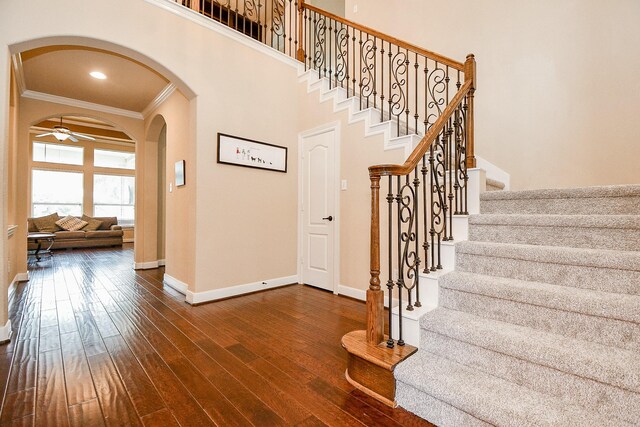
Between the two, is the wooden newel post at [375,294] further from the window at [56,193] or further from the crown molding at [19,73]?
the window at [56,193]

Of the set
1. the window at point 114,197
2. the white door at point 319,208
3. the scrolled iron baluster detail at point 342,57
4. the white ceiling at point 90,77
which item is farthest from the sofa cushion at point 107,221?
the scrolled iron baluster detail at point 342,57

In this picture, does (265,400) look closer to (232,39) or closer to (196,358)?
(196,358)

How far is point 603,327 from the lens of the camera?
130 centimetres

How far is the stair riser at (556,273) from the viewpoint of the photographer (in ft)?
4.65

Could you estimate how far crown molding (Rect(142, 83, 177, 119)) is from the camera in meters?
4.07

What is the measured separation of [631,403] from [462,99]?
6.77ft

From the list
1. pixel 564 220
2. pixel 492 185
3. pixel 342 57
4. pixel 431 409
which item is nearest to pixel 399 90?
pixel 342 57

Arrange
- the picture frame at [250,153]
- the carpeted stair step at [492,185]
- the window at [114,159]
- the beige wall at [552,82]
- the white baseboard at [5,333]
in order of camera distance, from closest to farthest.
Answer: the white baseboard at [5,333] → the carpeted stair step at [492,185] → the beige wall at [552,82] → the picture frame at [250,153] → the window at [114,159]

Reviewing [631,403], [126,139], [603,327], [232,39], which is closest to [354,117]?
[232,39]

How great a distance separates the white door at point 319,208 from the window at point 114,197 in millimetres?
7864

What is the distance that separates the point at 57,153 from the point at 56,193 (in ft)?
3.67

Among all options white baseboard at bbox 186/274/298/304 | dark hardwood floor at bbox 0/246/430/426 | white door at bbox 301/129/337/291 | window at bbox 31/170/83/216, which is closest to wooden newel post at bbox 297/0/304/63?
white door at bbox 301/129/337/291

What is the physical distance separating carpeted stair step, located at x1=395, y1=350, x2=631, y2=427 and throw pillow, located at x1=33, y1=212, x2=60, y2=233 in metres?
9.43

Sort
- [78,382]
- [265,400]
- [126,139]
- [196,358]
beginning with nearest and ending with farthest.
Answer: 1. [265,400]
2. [78,382]
3. [196,358]
4. [126,139]
